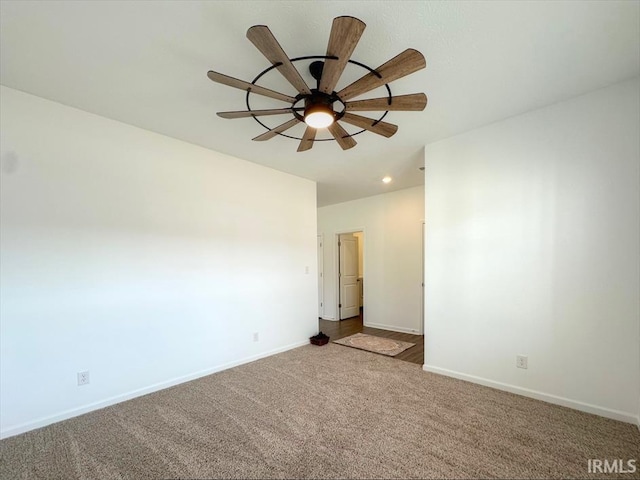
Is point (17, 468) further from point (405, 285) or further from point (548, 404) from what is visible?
point (405, 285)

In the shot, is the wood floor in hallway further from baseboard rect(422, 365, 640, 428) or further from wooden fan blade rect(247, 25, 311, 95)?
wooden fan blade rect(247, 25, 311, 95)

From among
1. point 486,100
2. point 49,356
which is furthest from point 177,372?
point 486,100

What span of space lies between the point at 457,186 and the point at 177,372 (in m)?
3.72

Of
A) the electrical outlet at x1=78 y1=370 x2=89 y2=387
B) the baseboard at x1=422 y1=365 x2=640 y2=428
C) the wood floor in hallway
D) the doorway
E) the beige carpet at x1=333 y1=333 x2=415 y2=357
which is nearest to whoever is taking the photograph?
the baseboard at x1=422 y1=365 x2=640 y2=428

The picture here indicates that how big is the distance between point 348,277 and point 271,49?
5.78 meters

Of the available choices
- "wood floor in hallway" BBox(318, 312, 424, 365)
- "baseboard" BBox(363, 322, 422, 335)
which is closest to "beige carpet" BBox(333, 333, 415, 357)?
"wood floor in hallway" BBox(318, 312, 424, 365)

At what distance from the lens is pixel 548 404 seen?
263 cm

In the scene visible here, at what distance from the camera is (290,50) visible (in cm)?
191

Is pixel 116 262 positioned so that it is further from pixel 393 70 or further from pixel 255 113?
pixel 393 70

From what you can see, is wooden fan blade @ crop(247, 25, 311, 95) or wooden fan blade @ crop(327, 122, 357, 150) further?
wooden fan blade @ crop(327, 122, 357, 150)

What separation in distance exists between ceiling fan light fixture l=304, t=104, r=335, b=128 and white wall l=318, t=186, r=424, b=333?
3.80 metres

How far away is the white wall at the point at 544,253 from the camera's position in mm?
2363

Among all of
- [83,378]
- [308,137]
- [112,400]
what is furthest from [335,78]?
[112,400]

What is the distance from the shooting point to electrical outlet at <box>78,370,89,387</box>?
259cm
